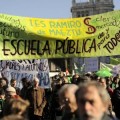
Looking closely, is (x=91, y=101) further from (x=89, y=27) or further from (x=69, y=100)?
(x=89, y=27)

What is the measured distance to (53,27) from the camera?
41.9 feet

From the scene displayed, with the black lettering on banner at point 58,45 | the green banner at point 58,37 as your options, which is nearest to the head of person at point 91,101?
the green banner at point 58,37

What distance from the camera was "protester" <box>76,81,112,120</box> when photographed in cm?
379

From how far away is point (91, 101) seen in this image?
12.6 feet

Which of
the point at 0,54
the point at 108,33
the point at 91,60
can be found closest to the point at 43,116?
the point at 0,54

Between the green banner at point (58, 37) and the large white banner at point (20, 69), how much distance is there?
203 centimetres

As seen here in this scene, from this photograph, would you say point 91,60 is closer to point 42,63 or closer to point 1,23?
point 42,63

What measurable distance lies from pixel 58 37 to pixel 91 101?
28.5 ft

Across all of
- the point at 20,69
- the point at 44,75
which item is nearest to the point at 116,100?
the point at 44,75

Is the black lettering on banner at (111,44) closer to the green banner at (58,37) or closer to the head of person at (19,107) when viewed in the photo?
the green banner at (58,37)

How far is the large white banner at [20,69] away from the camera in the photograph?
14.3 m

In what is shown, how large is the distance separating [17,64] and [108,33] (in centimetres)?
Result: 312

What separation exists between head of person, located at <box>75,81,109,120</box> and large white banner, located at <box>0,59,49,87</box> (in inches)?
401

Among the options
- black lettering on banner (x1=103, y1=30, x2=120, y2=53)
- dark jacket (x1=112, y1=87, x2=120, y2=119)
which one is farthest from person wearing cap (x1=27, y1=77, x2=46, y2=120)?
black lettering on banner (x1=103, y1=30, x2=120, y2=53)
